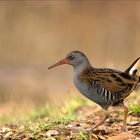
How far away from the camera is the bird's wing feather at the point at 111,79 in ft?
37.1

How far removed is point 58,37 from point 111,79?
1987 cm

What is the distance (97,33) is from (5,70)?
4936mm

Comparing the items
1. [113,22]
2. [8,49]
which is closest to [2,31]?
[8,49]

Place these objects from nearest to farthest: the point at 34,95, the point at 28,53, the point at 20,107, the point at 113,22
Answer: the point at 20,107, the point at 34,95, the point at 28,53, the point at 113,22

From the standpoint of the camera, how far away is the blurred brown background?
26220 mm

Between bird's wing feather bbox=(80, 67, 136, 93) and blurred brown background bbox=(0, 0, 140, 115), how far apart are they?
39.2 ft

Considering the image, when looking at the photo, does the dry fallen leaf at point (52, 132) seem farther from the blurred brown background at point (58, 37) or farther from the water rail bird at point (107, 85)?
the blurred brown background at point (58, 37)

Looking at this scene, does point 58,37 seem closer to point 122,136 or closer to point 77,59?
point 77,59

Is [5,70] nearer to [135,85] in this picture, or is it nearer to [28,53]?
[28,53]

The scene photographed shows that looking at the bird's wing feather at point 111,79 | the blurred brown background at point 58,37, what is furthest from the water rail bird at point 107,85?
the blurred brown background at point 58,37

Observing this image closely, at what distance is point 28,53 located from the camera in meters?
29.7

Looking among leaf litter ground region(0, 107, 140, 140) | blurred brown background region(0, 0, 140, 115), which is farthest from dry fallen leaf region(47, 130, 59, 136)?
blurred brown background region(0, 0, 140, 115)

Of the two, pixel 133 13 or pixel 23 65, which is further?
pixel 133 13

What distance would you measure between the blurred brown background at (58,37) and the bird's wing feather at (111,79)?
1195 cm
